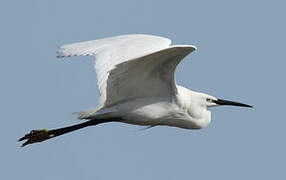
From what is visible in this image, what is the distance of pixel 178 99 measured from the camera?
31.0 feet

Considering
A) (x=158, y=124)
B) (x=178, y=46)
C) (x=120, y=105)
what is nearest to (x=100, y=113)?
(x=120, y=105)

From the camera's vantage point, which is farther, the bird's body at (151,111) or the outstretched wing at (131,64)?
the bird's body at (151,111)

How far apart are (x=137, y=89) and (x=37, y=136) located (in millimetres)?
1690

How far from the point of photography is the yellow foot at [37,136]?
32.2 feet

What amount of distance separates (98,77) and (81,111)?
3.81 ft

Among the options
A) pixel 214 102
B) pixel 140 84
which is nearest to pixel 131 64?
pixel 140 84

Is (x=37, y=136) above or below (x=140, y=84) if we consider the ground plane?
below

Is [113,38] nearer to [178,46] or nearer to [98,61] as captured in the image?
[98,61]

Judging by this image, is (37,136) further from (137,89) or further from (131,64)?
(131,64)

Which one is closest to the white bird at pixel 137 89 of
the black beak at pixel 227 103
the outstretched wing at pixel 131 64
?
the outstretched wing at pixel 131 64

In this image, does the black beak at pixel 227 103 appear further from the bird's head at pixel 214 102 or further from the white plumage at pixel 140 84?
the white plumage at pixel 140 84

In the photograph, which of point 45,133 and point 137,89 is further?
point 45,133

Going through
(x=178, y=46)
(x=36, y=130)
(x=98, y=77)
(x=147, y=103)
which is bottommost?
(x=36, y=130)

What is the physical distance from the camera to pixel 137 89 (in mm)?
9188
